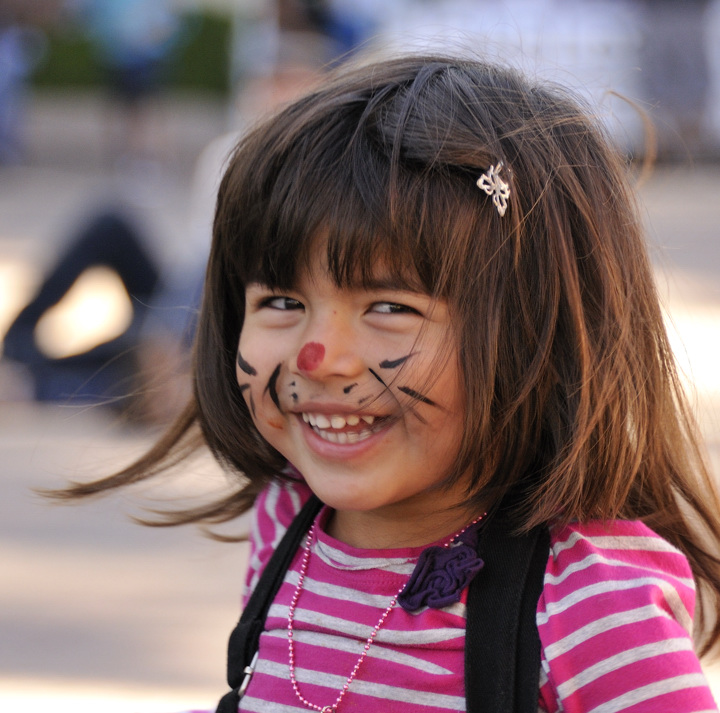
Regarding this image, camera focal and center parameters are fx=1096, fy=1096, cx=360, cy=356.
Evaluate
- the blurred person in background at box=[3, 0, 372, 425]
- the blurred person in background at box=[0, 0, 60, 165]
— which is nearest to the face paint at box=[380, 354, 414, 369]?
the blurred person in background at box=[3, 0, 372, 425]

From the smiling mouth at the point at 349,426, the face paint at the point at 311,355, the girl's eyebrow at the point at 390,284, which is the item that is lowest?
the smiling mouth at the point at 349,426

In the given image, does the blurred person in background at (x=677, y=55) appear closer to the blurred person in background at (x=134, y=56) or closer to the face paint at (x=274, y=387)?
the blurred person in background at (x=134, y=56)

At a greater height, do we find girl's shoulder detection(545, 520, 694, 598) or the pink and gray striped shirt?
girl's shoulder detection(545, 520, 694, 598)

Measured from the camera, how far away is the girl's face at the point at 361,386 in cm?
123

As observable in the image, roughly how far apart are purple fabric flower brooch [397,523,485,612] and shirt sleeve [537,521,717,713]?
97mm

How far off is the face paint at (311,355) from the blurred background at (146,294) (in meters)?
0.47

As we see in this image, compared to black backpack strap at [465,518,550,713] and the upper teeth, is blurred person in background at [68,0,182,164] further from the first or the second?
black backpack strap at [465,518,550,713]

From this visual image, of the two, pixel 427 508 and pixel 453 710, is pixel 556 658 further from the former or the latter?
pixel 427 508

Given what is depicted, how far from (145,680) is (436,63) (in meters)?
1.49

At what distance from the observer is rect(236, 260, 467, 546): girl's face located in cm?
123

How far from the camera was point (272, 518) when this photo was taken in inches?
63.7

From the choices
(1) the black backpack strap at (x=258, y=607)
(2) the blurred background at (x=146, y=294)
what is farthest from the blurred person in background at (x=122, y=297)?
(1) the black backpack strap at (x=258, y=607)

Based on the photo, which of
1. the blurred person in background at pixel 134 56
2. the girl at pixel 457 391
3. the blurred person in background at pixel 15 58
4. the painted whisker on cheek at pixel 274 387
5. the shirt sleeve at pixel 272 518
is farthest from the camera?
the blurred person in background at pixel 15 58

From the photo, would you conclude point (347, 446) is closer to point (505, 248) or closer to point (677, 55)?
point (505, 248)
